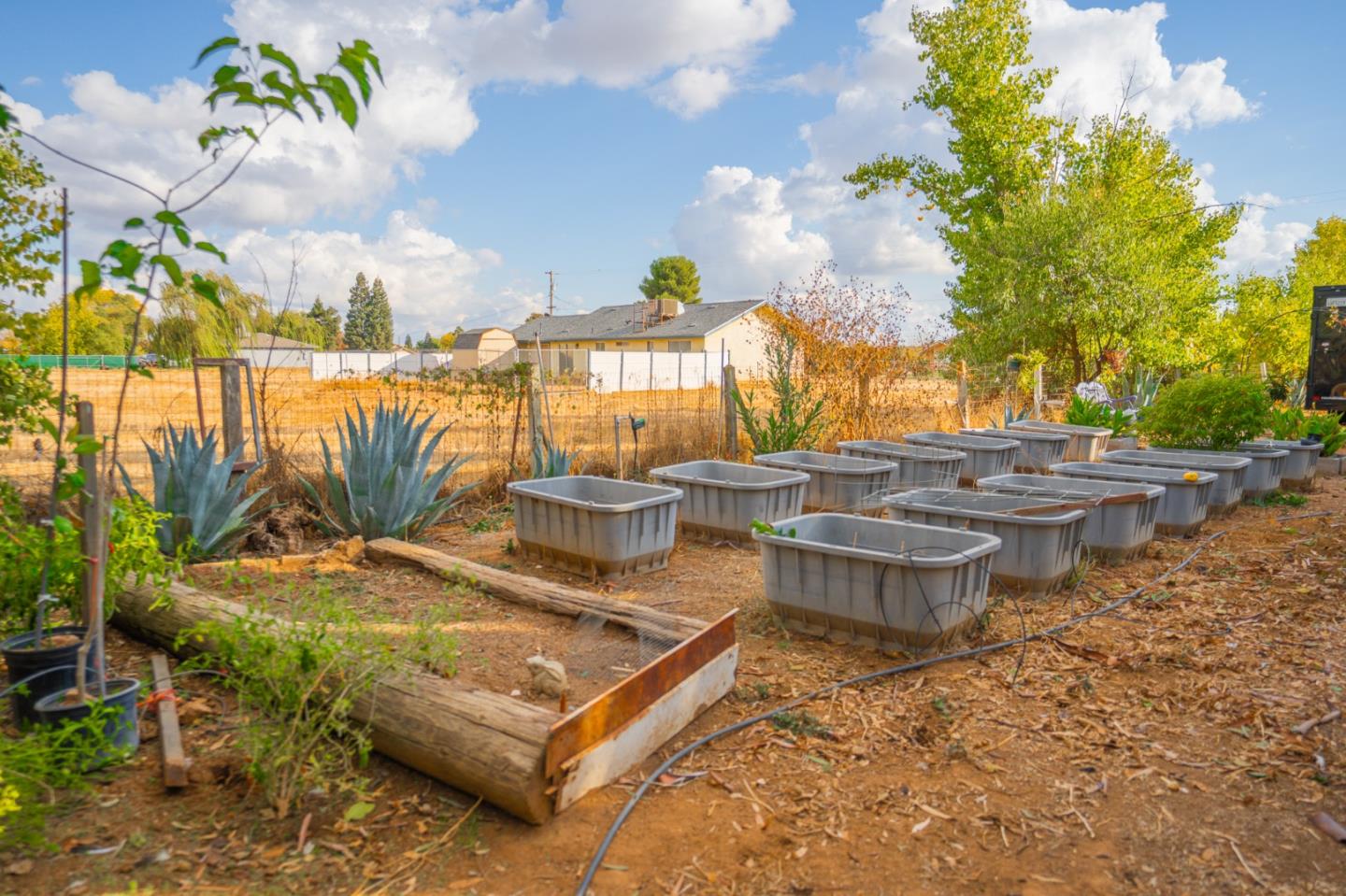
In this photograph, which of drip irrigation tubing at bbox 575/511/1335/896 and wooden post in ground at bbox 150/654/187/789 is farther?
wooden post in ground at bbox 150/654/187/789

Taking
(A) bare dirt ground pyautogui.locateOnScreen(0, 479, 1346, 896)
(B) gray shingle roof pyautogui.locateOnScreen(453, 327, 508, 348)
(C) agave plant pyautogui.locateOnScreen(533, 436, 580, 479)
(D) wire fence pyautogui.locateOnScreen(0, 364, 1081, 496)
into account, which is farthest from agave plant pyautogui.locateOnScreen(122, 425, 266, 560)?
(B) gray shingle roof pyautogui.locateOnScreen(453, 327, 508, 348)

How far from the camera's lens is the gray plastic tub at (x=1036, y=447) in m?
8.68

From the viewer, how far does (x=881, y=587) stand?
12.2 feet

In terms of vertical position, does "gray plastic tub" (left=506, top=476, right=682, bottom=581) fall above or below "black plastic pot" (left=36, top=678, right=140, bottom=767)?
above

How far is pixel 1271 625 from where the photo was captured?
167 inches

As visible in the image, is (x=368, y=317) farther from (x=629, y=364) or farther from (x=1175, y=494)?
(x=1175, y=494)

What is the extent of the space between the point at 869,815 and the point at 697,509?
3622 millimetres

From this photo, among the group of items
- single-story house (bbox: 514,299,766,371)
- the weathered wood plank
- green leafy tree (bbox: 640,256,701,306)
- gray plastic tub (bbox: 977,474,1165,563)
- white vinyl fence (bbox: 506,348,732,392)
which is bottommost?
the weathered wood plank

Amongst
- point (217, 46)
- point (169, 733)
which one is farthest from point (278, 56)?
point (169, 733)

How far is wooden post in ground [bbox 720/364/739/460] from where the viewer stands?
8.62m

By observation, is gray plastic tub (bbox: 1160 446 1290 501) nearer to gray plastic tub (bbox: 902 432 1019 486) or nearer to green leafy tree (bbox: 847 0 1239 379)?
gray plastic tub (bbox: 902 432 1019 486)

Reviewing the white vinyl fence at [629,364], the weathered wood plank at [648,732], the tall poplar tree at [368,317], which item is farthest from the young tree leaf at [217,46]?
the tall poplar tree at [368,317]

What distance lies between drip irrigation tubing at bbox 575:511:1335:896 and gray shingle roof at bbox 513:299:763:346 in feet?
102

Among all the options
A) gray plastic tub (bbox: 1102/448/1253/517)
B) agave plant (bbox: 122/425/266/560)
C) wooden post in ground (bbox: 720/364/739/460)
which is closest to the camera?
agave plant (bbox: 122/425/266/560)
